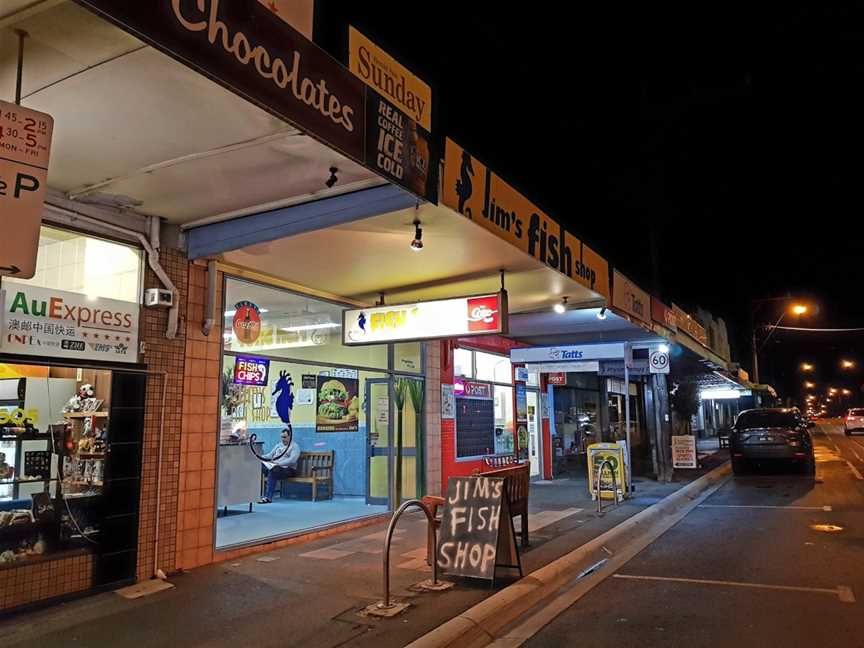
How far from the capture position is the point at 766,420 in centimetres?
1712

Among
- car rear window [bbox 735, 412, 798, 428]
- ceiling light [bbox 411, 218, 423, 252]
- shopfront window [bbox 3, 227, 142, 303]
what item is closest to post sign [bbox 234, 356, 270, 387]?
shopfront window [bbox 3, 227, 142, 303]

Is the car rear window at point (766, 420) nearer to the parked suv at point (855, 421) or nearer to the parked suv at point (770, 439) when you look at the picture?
the parked suv at point (770, 439)

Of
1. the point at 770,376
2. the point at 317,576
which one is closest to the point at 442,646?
the point at 317,576

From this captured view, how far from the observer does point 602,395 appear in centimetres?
2200

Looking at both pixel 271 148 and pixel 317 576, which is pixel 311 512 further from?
pixel 271 148

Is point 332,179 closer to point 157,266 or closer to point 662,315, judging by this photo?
point 157,266

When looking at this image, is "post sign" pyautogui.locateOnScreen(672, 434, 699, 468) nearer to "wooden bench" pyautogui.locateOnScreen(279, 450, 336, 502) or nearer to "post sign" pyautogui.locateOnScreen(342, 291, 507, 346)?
"wooden bench" pyautogui.locateOnScreen(279, 450, 336, 502)

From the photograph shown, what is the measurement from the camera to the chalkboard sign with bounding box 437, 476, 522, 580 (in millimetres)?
6551

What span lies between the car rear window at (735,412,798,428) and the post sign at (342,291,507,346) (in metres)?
12.0

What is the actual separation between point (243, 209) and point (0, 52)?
2.97 metres

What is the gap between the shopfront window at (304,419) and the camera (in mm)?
8734

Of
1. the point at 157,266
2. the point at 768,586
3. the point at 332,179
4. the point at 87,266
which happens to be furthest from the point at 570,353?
the point at 87,266

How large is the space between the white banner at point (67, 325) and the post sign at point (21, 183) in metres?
2.60

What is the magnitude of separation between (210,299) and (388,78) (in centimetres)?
329
